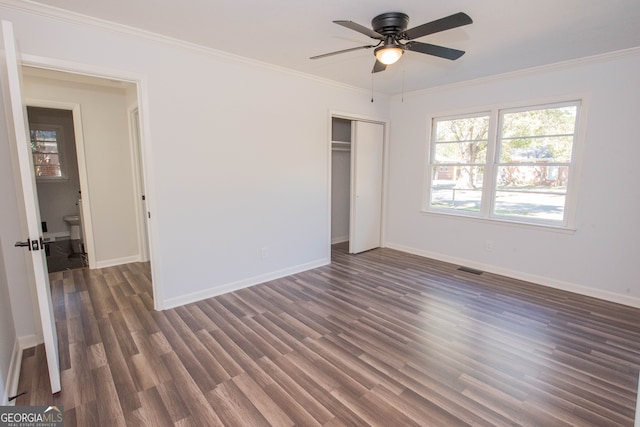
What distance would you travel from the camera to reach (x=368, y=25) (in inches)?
103

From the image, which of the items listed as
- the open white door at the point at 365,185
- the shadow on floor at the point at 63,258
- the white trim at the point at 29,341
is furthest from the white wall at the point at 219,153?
the shadow on floor at the point at 63,258

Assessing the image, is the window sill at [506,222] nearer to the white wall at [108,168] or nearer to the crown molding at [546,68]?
the crown molding at [546,68]

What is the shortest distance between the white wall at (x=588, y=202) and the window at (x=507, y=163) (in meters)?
0.17

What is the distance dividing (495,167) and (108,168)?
549 cm

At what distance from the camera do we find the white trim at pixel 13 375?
1.77 meters

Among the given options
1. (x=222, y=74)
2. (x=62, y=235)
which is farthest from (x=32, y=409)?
(x=62, y=235)

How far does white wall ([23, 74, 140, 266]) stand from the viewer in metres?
4.16

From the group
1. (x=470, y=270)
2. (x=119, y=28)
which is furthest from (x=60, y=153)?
(x=470, y=270)

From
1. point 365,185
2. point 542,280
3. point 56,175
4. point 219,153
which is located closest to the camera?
point 219,153

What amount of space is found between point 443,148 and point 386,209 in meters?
1.40

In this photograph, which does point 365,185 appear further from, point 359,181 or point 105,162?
point 105,162

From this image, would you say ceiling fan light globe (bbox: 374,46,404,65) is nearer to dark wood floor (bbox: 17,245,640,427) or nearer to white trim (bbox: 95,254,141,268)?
dark wood floor (bbox: 17,245,640,427)

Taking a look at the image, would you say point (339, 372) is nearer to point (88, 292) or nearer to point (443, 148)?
point (88, 292)

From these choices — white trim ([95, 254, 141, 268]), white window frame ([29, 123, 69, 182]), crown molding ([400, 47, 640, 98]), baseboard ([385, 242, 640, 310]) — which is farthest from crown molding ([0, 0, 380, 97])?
white window frame ([29, 123, 69, 182])
